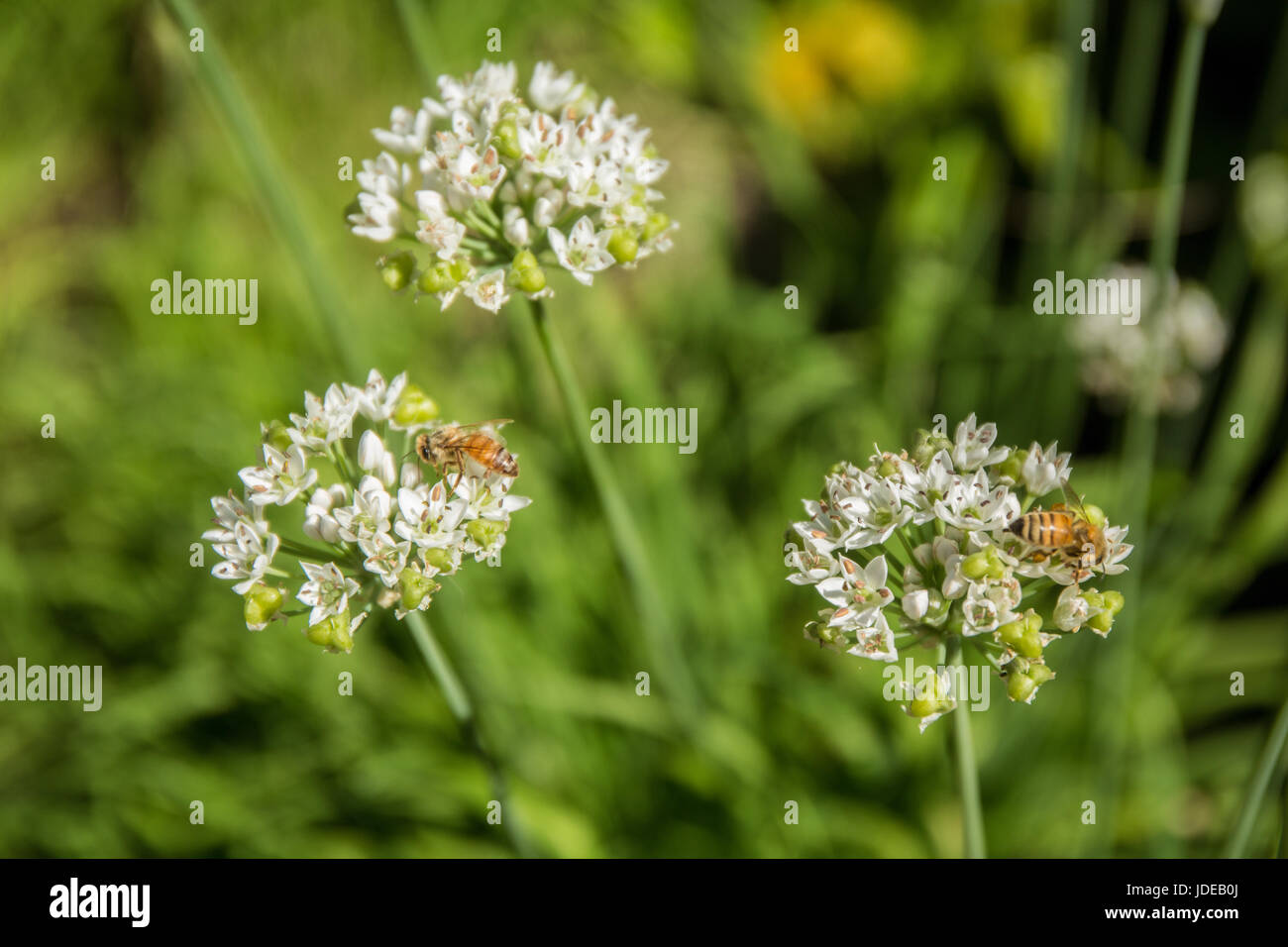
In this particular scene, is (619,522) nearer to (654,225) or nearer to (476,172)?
(654,225)

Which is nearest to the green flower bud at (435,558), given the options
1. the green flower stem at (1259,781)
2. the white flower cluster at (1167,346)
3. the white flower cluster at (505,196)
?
the white flower cluster at (505,196)

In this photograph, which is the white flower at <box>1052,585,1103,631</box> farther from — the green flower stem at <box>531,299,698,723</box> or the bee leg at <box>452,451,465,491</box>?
the bee leg at <box>452,451,465,491</box>

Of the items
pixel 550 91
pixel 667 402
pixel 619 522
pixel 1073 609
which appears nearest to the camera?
pixel 1073 609

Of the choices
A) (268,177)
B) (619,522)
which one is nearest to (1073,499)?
(619,522)

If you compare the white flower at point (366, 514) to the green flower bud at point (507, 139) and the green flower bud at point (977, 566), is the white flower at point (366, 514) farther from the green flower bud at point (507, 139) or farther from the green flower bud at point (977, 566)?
the green flower bud at point (977, 566)

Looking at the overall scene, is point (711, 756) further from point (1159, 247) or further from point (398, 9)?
point (398, 9)

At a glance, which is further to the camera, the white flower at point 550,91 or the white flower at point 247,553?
the white flower at point 550,91
